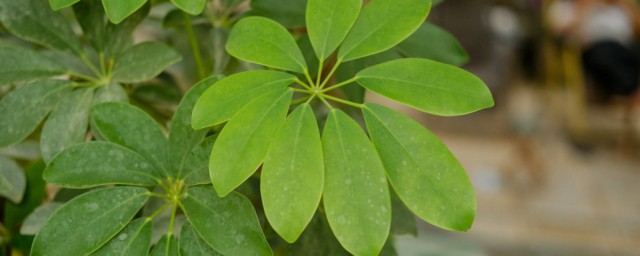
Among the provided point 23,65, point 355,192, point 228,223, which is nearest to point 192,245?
point 228,223

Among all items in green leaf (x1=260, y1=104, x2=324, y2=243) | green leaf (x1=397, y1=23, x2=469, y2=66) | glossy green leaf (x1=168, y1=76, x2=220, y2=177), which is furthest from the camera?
green leaf (x1=397, y1=23, x2=469, y2=66)

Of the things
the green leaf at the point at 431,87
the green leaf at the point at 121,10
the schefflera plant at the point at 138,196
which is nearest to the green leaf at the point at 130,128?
the schefflera plant at the point at 138,196

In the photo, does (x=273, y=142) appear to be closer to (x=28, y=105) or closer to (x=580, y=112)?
(x=28, y=105)

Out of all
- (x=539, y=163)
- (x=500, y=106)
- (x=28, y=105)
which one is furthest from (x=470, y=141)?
(x=28, y=105)

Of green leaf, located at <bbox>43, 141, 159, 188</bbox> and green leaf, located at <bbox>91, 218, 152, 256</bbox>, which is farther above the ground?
green leaf, located at <bbox>43, 141, 159, 188</bbox>

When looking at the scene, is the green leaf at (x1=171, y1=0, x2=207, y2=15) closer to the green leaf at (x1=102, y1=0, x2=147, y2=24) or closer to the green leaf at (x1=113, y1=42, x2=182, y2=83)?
the green leaf at (x1=102, y1=0, x2=147, y2=24)

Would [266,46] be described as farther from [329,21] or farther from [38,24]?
[38,24]

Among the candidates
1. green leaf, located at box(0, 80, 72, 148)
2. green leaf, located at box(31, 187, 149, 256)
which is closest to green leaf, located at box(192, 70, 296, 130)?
green leaf, located at box(31, 187, 149, 256)
